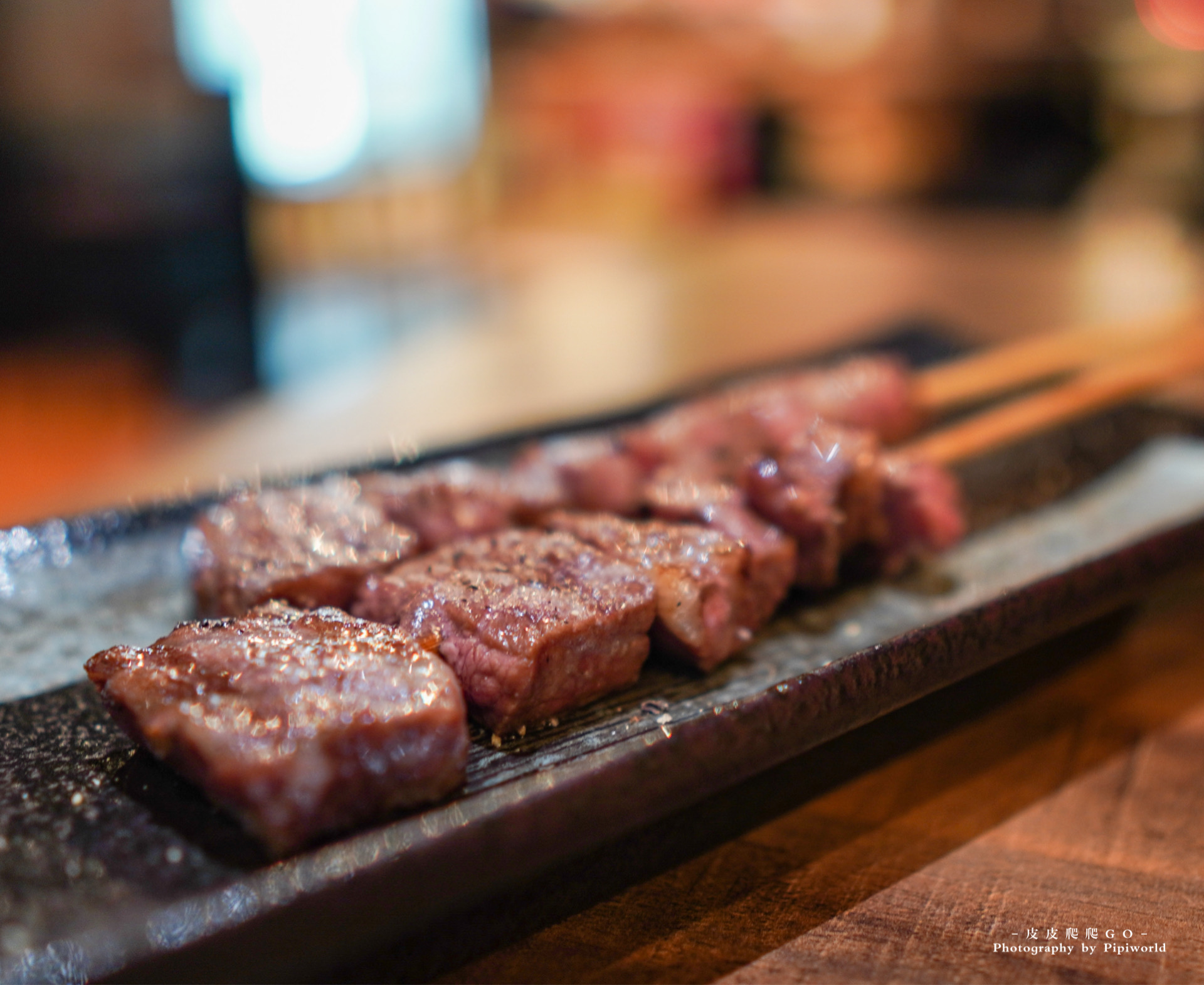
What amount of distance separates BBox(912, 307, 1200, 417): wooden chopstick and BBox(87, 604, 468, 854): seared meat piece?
220 cm

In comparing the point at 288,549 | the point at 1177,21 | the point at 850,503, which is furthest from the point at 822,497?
the point at 1177,21

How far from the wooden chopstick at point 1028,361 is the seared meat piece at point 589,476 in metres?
1.12

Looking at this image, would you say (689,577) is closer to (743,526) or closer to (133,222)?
(743,526)

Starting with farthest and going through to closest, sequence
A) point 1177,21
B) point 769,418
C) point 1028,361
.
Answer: point 1177,21, point 1028,361, point 769,418

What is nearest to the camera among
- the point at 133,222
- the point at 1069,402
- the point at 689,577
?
the point at 689,577

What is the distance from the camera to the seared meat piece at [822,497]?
2.28 meters

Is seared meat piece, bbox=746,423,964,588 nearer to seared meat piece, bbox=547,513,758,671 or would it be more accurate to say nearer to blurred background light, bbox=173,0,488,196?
seared meat piece, bbox=547,513,758,671

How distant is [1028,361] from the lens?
3.36 m

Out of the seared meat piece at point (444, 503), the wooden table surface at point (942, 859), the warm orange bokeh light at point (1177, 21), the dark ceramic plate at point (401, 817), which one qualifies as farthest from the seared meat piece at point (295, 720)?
the warm orange bokeh light at point (1177, 21)

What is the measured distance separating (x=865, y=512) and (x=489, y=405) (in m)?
2.28

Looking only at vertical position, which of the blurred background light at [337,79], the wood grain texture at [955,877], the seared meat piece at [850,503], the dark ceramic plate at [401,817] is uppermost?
the blurred background light at [337,79]

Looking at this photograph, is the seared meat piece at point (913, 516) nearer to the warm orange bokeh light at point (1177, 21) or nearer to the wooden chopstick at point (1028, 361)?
the wooden chopstick at point (1028, 361)

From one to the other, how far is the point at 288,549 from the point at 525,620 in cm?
64

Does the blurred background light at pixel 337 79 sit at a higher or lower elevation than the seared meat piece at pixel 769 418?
higher
